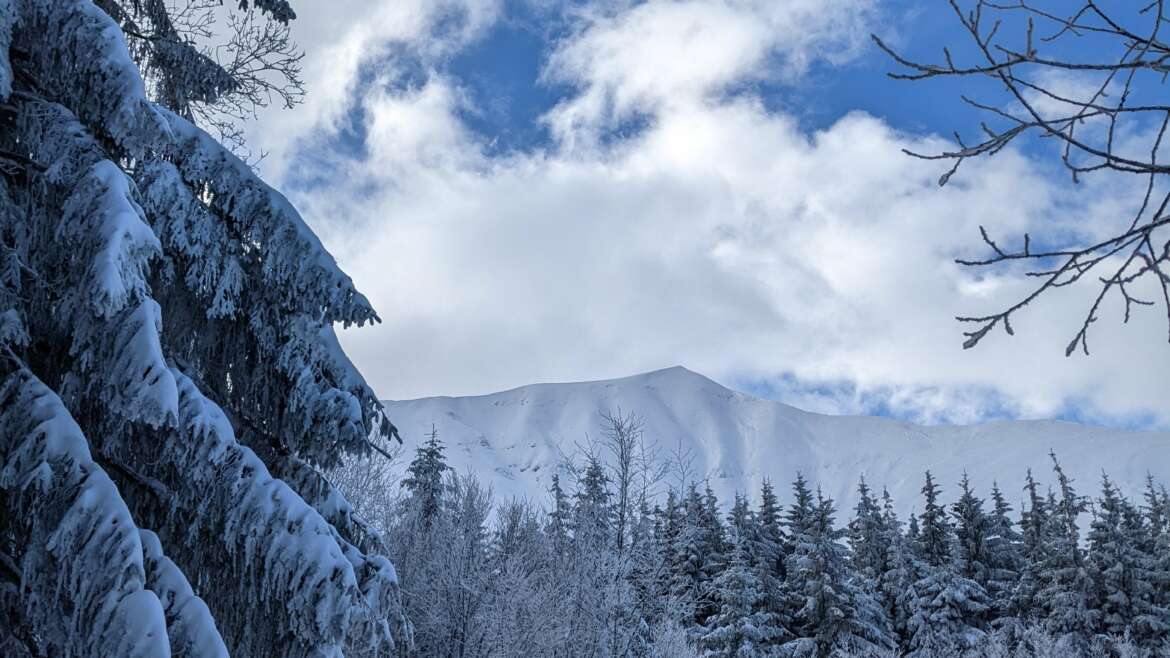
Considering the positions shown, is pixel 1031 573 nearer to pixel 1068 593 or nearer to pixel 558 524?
pixel 1068 593

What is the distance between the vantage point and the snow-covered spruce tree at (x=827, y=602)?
107 feet

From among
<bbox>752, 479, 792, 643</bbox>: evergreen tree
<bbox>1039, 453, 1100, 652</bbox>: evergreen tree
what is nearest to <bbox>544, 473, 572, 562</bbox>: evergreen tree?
<bbox>752, 479, 792, 643</bbox>: evergreen tree

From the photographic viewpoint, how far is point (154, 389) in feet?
12.5

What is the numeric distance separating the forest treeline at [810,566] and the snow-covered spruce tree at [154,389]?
43.3 feet

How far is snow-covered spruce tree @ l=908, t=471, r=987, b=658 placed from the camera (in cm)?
3434

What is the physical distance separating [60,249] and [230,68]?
12.2 ft

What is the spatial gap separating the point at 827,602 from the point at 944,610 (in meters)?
6.07

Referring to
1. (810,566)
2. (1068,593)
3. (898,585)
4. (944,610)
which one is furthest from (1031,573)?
(810,566)

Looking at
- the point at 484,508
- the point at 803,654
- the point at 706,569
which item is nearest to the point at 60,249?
the point at 484,508

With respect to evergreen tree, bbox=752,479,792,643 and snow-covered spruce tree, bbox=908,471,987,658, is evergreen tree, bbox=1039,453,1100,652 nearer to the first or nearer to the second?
snow-covered spruce tree, bbox=908,471,987,658

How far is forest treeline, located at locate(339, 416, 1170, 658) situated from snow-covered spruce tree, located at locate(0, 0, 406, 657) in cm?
1320

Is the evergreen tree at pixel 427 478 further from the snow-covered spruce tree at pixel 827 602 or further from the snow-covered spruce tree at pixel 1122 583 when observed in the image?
the snow-covered spruce tree at pixel 1122 583

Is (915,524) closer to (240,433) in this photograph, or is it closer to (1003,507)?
(1003,507)

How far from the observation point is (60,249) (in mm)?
4375
